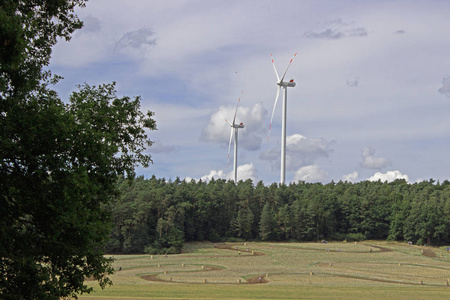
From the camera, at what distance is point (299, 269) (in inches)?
3802

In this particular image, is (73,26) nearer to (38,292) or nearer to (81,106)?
(81,106)

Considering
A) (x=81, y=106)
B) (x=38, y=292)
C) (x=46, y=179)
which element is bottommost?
(x=38, y=292)

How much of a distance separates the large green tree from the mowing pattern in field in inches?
2183

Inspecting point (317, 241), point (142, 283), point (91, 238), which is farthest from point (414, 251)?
point (91, 238)

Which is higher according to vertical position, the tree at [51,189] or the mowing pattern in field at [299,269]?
the tree at [51,189]

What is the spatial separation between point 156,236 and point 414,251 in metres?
80.0

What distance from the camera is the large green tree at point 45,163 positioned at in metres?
18.5

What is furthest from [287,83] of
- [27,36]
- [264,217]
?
[27,36]

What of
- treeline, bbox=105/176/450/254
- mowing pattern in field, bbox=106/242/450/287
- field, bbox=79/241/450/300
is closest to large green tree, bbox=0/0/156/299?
field, bbox=79/241/450/300

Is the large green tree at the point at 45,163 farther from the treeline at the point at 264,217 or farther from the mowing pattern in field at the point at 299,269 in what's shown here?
the treeline at the point at 264,217

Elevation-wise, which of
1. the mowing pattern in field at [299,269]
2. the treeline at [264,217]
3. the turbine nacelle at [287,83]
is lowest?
the mowing pattern in field at [299,269]

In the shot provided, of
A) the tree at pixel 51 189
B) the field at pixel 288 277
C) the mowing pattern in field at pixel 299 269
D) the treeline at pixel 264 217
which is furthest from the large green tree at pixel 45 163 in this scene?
the treeline at pixel 264 217

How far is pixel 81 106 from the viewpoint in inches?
872

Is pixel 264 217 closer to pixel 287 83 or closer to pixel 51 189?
pixel 287 83
